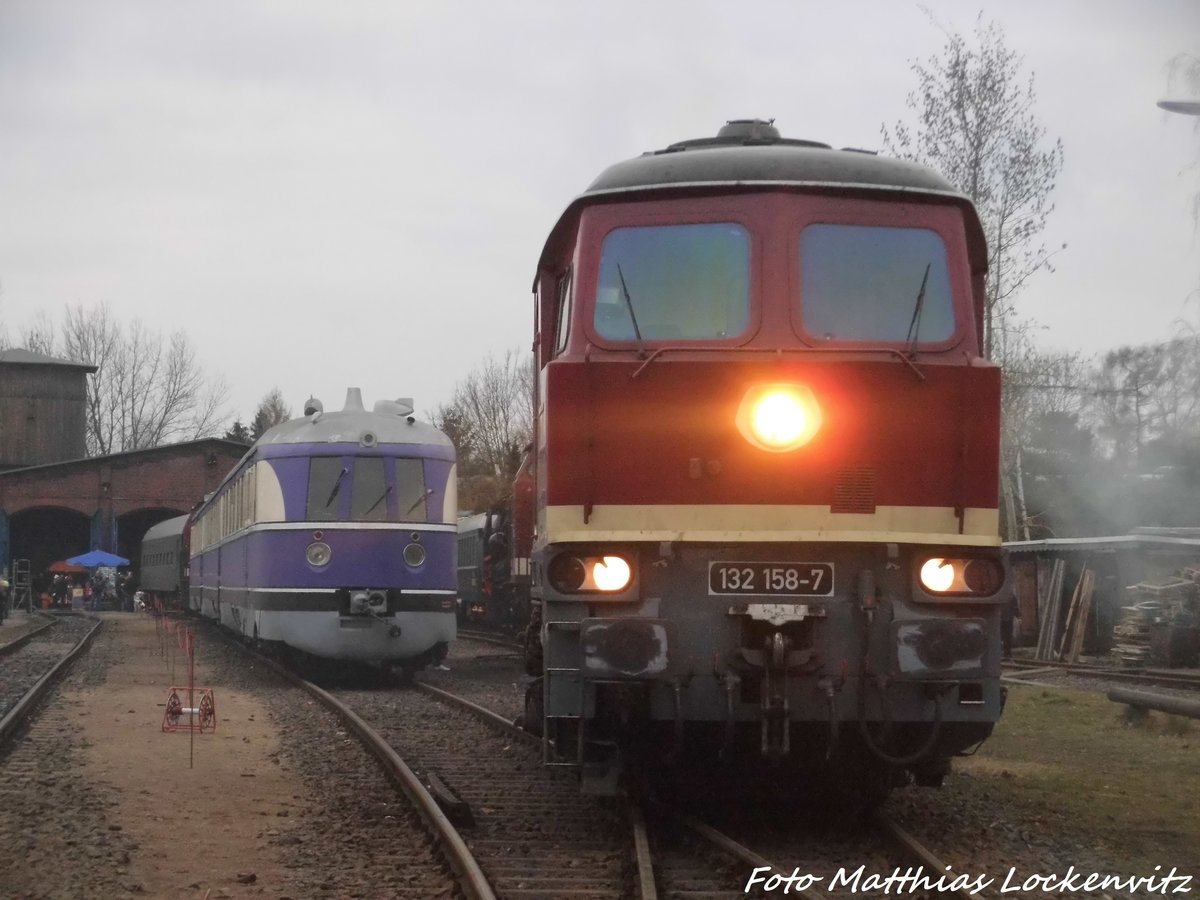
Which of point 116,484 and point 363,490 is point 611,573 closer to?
point 363,490

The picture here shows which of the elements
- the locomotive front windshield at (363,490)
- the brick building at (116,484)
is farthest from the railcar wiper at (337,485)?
the brick building at (116,484)

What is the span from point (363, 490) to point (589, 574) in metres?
10.9

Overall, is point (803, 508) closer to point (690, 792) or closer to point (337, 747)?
point (690, 792)

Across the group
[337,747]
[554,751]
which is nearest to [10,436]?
[337,747]

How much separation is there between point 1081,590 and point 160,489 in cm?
4020

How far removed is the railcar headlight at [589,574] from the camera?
701 centimetres

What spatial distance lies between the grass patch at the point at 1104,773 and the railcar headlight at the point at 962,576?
163 cm

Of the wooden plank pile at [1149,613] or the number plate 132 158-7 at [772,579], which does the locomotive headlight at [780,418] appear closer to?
the number plate 132 158-7 at [772,579]

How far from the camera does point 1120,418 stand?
60.7 metres

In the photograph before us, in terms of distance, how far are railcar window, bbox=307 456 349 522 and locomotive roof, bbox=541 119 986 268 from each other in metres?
10.2

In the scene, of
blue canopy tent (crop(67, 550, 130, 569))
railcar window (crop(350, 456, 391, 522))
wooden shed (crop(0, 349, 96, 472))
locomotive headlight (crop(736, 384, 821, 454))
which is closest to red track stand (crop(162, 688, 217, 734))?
railcar window (crop(350, 456, 391, 522))

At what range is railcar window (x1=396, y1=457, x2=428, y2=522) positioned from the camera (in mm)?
17672

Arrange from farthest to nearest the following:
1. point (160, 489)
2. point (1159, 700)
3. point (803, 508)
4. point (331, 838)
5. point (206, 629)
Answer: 1. point (160, 489)
2. point (206, 629)
3. point (1159, 700)
4. point (331, 838)
5. point (803, 508)

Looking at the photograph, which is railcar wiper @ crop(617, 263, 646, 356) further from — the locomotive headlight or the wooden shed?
the wooden shed
